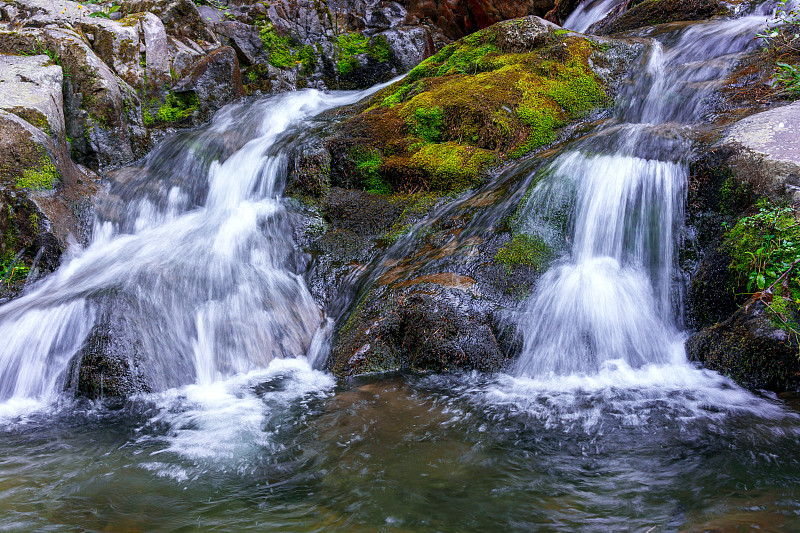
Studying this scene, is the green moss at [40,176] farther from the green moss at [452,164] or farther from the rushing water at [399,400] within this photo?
the green moss at [452,164]

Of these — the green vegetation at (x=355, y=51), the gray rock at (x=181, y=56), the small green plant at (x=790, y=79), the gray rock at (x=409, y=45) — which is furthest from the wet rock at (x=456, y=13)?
the small green plant at (x=790, y=79)

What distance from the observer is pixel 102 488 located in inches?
111

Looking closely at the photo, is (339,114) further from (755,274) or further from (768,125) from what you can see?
(755,274)

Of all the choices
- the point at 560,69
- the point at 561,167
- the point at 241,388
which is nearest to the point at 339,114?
the point at 560,69

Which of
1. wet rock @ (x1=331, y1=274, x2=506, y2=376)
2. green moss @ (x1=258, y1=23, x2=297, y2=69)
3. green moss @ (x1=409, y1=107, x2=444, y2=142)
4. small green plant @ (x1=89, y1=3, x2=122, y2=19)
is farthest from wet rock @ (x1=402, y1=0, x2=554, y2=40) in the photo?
wet rock @ (x1=331, y1=274, x2=506, y2=376)

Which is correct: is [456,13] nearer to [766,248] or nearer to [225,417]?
[766,248]

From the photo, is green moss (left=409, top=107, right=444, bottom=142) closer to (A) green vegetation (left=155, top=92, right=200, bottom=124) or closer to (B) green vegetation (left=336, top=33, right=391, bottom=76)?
(A) green vegetation (left=155, top=92, right=200, bottom=124)

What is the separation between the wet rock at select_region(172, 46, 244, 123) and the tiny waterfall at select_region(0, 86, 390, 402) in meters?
2.36

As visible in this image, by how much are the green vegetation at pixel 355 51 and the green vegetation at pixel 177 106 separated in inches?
179

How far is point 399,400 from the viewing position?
12.9 ft

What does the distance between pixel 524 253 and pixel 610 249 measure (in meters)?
0.90

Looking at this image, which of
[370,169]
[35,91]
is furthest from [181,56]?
[370,169]

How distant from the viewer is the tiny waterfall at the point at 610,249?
14.3 feet

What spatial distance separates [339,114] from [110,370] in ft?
21.2
